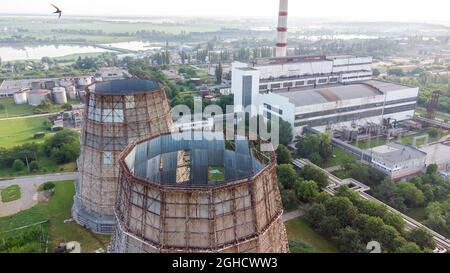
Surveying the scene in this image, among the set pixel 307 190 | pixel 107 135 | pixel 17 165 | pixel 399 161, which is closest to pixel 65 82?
pixel 17 165

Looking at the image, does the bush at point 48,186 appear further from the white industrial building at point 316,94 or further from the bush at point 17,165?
the white industrial building at point 316,94

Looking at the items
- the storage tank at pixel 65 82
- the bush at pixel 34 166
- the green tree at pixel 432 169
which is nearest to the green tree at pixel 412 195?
the green tree at pixel 432 169

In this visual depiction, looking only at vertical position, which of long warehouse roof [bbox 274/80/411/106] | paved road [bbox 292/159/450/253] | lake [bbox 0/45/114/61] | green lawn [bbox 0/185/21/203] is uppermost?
lake [bbox 0/45/114/61]

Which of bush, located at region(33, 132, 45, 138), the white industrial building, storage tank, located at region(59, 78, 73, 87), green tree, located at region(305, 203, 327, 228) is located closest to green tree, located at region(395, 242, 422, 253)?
green tree, located at region(305, 203, 327, 228)

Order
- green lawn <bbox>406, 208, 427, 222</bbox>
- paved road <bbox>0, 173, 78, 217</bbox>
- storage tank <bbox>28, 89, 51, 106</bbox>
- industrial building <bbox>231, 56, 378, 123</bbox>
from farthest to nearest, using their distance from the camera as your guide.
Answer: storage tank <bbox>28, 89, 51, 106</bbox> < industrial building <bbox>231, 56, 378, 123</bbox> < paved road <bbox>0, 173, 78, 217</bbox> < green lawn <bbox>406, 208, 427, 222</bbox>

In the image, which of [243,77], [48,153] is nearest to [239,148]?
[48,153]

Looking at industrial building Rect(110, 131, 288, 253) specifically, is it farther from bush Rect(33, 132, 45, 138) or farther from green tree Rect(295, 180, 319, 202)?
bush Rect(33, 132, 45, 138)
